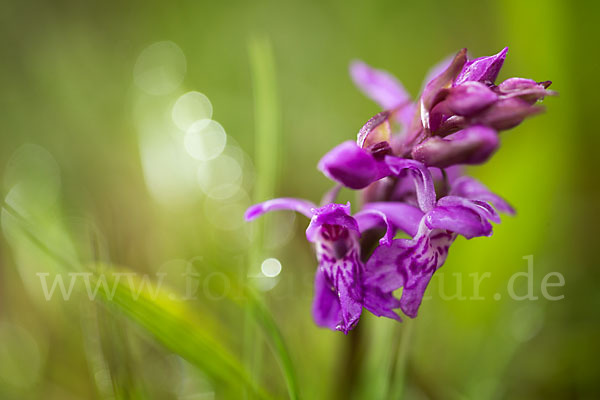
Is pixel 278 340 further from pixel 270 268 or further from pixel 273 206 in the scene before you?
pixel 270 268

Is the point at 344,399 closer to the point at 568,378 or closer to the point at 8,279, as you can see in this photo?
the point at 568,378

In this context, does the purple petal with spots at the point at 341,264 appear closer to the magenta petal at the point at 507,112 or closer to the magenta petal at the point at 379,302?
the magenta petal at the point at 379,302

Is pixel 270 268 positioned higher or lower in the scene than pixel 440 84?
lower

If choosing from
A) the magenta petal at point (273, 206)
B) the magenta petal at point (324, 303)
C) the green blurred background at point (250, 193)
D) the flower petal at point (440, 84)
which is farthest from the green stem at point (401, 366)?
the flower petal at point (440, 84)

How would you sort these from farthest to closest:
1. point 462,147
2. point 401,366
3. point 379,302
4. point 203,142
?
point 203,142
point 401,366
point 379,302
point 462,147

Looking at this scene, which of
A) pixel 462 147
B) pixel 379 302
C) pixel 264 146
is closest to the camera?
pixel 462 147

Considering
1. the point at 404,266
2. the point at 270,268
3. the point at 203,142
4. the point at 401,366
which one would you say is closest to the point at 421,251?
the point at 404,266

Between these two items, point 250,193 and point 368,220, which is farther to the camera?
point 250,193
